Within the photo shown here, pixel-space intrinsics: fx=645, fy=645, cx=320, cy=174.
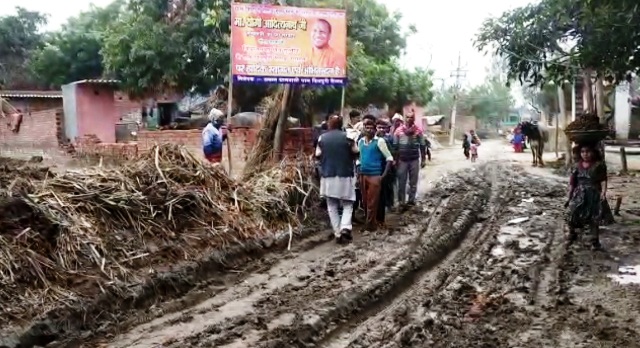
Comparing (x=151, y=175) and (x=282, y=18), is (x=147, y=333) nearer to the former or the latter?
(x=151, y=175)

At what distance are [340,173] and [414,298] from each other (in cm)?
297

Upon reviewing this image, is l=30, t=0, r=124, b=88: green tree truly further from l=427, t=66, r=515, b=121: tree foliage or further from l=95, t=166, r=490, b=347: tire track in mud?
l=427, t=66, r=515, b=121: tree foliage

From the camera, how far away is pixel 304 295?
5.80 m

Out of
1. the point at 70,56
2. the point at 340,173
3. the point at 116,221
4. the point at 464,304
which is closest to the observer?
the point at 464,304

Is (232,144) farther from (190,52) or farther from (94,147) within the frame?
(190,52)

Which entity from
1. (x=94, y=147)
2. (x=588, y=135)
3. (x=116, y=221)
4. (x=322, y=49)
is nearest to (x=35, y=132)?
(x=94, y=147)

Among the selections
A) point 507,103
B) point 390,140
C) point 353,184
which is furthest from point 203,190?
point 507,103

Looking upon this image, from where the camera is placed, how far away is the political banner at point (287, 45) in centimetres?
1082

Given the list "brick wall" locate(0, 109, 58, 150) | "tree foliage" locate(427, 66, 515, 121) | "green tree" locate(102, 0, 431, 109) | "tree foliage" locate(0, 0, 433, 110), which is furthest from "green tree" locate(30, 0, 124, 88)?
"tree foliage" locate(427, 66, 515, 121)

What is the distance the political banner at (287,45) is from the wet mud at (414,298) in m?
3.38

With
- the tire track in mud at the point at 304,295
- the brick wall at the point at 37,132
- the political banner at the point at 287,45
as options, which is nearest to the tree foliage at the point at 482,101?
the brick wall at the point at 37,132

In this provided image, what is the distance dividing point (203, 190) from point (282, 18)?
4198 millimetres

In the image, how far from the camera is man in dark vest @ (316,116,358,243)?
8.45 m

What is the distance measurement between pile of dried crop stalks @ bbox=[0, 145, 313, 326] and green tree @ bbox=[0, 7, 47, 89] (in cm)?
2487
